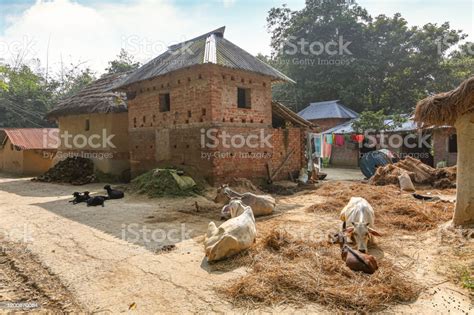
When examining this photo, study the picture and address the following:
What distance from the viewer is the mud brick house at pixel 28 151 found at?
58.6 ft

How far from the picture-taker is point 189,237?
18.3ft

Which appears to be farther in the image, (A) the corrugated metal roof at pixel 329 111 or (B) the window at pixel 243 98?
(A) the corrugated metal roof at pixel 329 111

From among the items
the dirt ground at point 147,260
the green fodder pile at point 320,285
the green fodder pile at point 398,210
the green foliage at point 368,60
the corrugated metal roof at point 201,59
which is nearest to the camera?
the green fodder pile at point 320,285

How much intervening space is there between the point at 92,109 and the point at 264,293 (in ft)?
44.2

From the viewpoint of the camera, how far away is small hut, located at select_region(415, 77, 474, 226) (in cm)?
503

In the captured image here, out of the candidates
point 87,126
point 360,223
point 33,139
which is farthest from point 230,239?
point 33,139

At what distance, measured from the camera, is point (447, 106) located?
525 centimetres

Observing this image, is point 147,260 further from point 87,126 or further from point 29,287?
point 87,126

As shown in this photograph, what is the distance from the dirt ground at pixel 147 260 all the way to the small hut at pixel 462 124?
1.64 feet

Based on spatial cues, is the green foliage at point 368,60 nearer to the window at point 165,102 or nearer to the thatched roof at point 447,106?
the window at point 165,102

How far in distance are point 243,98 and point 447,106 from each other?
742 cm

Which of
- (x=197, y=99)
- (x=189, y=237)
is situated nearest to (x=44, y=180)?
(x=197, y=99)

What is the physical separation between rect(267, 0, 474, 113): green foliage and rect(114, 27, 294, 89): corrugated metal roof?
54.5ft

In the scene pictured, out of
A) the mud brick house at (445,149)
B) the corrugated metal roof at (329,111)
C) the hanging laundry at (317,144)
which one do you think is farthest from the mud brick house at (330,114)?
the mud brick house at (445,149)
